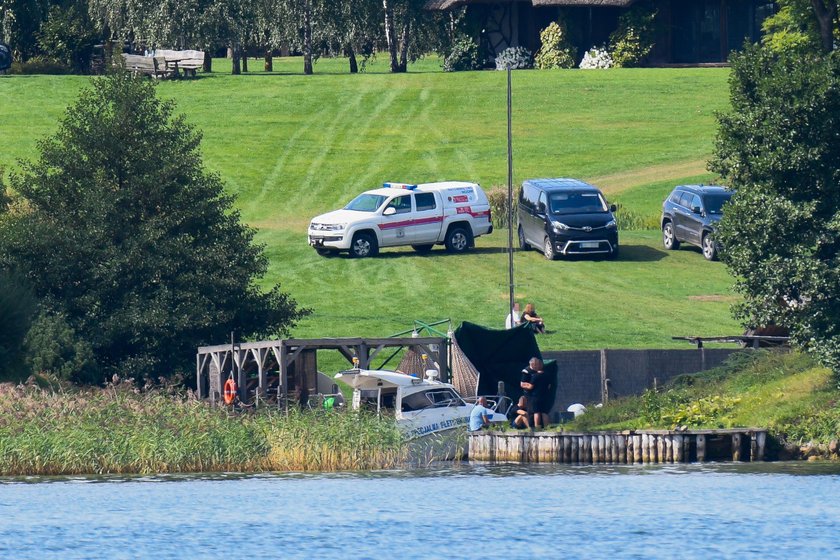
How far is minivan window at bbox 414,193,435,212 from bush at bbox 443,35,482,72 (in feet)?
104

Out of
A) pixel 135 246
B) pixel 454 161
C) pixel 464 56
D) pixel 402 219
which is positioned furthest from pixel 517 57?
pixel 135 246

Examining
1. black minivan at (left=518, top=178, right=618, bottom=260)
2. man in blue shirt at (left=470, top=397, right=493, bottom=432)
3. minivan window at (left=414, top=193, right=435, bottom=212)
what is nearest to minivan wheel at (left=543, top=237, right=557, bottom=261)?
black minivan at (left=518, top=178, right=618, bottom=260)

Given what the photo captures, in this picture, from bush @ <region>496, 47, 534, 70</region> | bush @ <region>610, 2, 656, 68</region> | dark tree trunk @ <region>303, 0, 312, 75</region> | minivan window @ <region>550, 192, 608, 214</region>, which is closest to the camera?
minivan window @ <region>550, 192, 608, 214</region>

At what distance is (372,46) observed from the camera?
8669cm

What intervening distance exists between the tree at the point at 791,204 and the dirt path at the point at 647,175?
87.4ft

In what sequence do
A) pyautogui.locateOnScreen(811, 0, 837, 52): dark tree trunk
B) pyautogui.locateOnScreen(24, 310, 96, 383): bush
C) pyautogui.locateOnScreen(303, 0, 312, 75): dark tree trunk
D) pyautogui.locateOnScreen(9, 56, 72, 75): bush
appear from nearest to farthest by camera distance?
1. pyautogui.locateOnScreen(24, 310, 96, 383): bush
2. pyautogui.locateOnScreen(811, 0, 837, 52): dark tree trunk
3. pyautogui.locateOnScreen(303, 0, 312, 75): dark tree trunk
4. pyautogui.locateOnScreen(9, 56, 72, 75): bush

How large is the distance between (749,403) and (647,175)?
29946 millimetres

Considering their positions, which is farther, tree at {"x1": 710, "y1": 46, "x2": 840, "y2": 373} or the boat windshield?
the boat windshield

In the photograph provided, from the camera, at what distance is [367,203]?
52594 mm

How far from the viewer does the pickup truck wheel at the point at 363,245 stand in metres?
52.4

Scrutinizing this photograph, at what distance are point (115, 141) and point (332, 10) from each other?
131 feet

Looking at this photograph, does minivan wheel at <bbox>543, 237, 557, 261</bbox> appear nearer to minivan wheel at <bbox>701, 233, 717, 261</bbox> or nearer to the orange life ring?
minivan wheel at <bbox>701, 233, 717, 261</bbox>

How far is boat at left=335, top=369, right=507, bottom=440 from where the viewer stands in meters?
34.3

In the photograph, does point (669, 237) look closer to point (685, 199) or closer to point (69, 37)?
point (685, 199)
